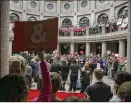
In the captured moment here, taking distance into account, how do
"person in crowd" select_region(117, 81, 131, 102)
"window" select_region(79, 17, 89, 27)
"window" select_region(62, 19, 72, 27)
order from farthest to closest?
"window" select_region(62, 19, 72, 27) → "window" select_region(79, 17, 89, 27) → "person in crowd" select_region(117, 81, 131, 102)

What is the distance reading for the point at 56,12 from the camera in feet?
183

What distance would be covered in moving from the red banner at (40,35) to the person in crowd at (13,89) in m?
0.73

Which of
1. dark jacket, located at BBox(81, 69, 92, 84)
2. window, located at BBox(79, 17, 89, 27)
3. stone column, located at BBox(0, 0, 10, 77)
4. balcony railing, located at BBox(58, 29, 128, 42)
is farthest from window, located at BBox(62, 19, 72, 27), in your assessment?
stone column, located at BBox(0, 0, 10, 77)

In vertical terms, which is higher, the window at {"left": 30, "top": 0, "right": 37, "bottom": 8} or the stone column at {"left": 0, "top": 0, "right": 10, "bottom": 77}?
the window at {"left": 30, "top": 0, "right": 37, "bottom": 8}

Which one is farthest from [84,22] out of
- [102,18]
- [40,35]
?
[40,35]

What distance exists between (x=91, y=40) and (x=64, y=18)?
14.4 metres

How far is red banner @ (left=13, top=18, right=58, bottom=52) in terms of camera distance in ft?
11.5

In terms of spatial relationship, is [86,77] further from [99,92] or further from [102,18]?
[102,18]

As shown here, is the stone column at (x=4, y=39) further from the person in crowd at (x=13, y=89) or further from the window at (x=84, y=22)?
the window at (x=84, y=22)

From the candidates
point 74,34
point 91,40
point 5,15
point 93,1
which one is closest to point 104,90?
point 5,15

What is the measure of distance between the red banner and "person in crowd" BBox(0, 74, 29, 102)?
730 millimetres

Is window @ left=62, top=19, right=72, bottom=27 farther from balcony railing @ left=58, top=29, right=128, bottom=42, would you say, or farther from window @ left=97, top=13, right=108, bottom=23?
window @ left=97, top=13, right=108, bottom=23

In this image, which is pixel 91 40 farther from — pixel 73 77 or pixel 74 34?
pixel 73 77

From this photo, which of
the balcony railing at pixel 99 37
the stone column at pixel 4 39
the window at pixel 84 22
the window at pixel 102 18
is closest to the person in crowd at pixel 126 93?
the stone column at pixel 4 39
